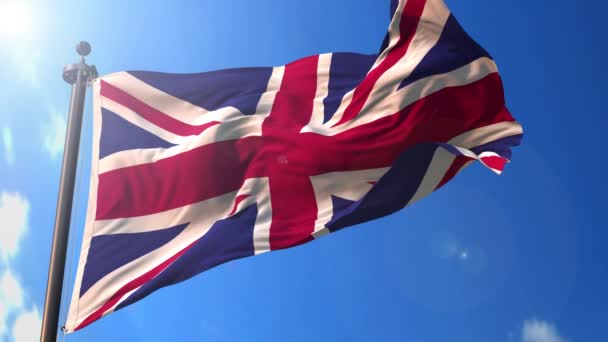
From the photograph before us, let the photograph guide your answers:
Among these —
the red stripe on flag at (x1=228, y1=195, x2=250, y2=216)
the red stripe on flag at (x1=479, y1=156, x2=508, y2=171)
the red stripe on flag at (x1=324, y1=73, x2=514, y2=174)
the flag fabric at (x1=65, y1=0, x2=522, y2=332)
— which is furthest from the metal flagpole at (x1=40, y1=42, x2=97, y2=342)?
the red stripe on flag at (x1=479, y1=156, x2=508, y2=171)

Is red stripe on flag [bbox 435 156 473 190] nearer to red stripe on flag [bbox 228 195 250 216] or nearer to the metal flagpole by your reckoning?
red stripe on flag [bbox 228 195 250 216]

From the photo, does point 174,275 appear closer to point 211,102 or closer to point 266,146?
point 266,146

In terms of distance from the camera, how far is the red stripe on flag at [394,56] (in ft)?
25.3

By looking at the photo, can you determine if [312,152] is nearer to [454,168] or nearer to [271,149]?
[271,149]

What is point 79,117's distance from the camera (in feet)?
22.5

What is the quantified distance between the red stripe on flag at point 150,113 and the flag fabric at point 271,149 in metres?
0.02

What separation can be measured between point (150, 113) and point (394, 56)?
326cm

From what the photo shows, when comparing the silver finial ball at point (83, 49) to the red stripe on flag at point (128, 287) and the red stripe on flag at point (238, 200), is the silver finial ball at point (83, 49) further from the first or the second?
the red stripe on flag at point (128, 287)

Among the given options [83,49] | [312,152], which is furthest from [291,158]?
[83,49]

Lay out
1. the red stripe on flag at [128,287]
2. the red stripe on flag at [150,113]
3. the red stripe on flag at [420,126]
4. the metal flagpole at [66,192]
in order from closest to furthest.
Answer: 1. the metal flagpole at [66,192]
2. the red stripe on flag at [128,287]
3. the red stripe on flag at [420,126]
4. the red stripe on flag at [150,113]

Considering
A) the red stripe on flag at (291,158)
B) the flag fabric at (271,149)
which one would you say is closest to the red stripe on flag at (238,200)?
the flag fabric at (271,149)

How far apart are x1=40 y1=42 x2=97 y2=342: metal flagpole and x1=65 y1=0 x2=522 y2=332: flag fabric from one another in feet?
1.58

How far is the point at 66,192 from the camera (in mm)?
6305

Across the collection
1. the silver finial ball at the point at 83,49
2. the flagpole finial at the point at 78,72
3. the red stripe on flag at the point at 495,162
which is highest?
the silver finial ball at the point at 83,49
